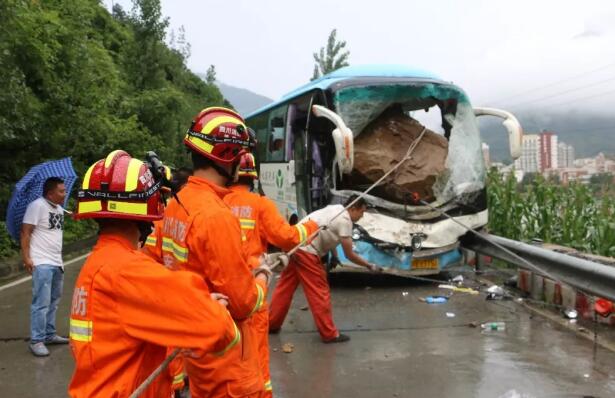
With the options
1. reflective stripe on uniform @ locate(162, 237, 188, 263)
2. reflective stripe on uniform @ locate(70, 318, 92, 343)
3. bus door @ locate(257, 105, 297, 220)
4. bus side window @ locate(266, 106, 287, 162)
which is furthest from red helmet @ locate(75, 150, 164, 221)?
bus side window @ locate(266, 106, 287, 162)

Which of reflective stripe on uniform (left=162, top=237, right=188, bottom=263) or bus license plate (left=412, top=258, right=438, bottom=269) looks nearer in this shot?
reflective stripe on uniform (left=162, top=237, right=188, bottom=263)

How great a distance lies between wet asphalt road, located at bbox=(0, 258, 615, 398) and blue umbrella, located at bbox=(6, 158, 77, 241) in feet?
4.23

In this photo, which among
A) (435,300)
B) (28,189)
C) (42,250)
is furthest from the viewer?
(435,300)

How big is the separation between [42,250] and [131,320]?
4.47 metres

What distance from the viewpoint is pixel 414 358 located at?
5.77 metres

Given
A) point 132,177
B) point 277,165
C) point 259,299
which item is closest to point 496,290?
point 277,165

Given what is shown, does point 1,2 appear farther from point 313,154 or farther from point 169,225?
point 169,225

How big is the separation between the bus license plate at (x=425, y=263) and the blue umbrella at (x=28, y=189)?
16.1 feet

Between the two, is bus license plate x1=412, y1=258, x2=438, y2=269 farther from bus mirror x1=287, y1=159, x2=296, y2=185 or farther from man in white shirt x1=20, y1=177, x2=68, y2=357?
man in white shirt x1=20, y1=177, x2=68, y2=357

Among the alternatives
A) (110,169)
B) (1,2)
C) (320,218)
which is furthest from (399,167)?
(110,169)

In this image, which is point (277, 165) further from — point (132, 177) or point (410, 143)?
point (132, 177)

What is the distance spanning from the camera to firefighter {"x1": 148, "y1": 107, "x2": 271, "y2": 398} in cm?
263

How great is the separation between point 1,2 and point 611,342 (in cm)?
898

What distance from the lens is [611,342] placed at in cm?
611
